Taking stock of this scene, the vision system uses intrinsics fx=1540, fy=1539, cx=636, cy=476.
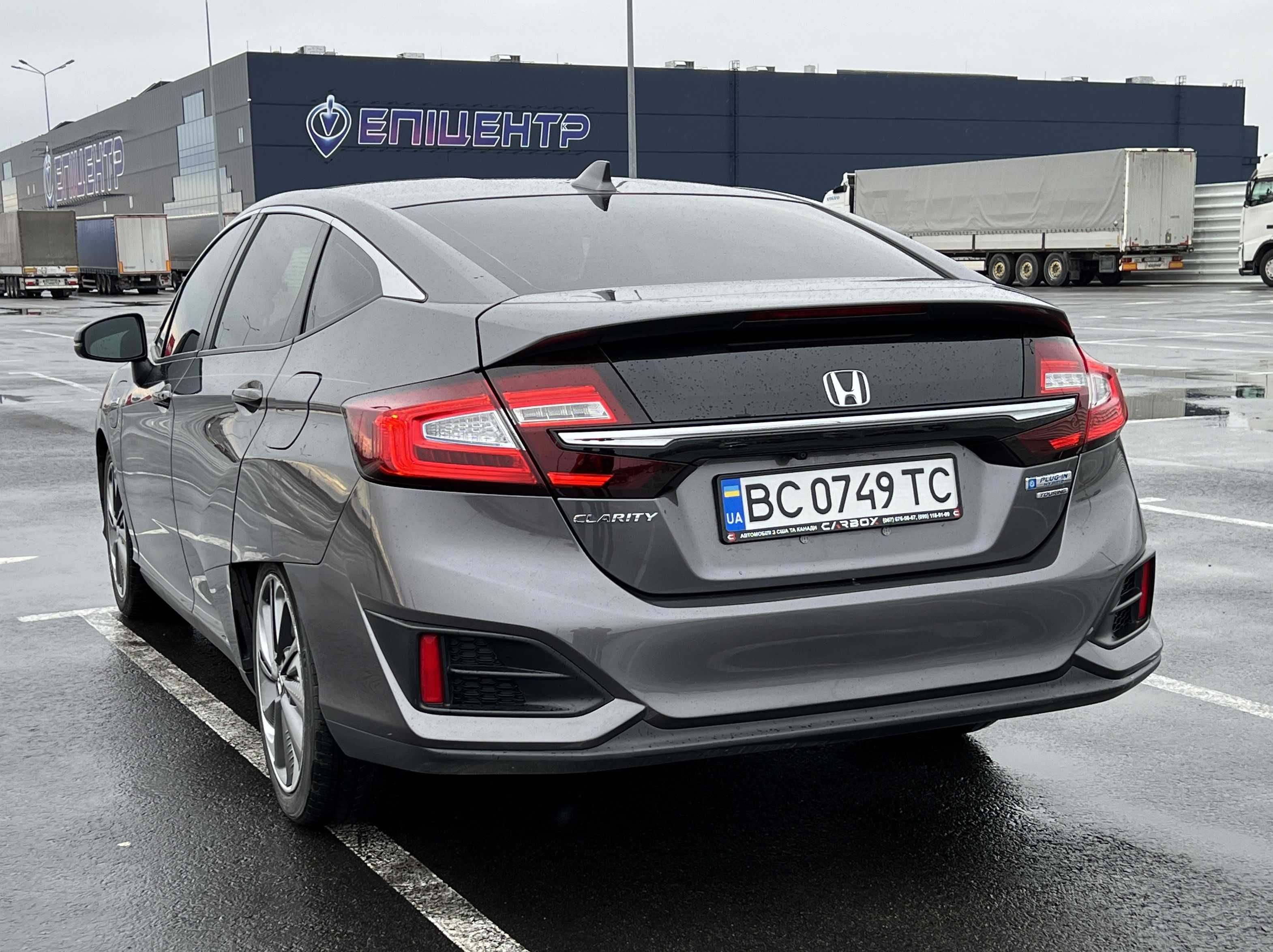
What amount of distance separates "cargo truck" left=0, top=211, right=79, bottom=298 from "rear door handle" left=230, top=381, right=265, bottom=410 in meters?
52.1

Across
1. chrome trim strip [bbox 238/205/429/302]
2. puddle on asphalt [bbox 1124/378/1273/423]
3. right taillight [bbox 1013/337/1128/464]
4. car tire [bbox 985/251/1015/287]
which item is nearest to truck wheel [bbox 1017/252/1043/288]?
car tire [bbox 985/251/1015/287]

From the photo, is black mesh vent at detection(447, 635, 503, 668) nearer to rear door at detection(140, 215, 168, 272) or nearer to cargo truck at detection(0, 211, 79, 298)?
cargo truck at detection(0, 211, 79, 298)

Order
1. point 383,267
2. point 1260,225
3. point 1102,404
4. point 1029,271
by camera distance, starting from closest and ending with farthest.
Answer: point 1102,404 < point 383,267 < point 1260,225 < point 1029,271

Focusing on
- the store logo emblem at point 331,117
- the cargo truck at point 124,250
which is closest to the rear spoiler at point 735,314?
the cargo truck at point 124,250

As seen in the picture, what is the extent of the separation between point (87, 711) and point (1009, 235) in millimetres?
41750

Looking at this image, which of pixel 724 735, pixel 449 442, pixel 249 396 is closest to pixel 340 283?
pixel 249 396

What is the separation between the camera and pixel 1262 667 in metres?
5.04

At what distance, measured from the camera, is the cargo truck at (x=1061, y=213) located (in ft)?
132

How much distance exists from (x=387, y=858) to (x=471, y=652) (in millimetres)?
784

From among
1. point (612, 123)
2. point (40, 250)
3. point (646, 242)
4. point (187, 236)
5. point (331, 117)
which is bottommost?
point (40, 250)

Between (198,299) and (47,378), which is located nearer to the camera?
(198,299)

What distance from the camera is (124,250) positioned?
5516cm

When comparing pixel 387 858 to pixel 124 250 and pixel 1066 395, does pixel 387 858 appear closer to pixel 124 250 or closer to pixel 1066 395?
pixel 1066 395

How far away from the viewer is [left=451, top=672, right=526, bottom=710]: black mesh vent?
2.96 meters
